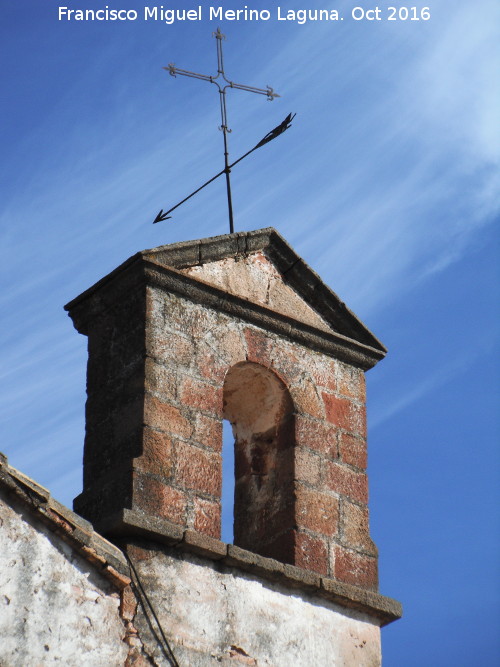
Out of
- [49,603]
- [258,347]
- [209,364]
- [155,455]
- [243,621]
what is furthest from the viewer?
[258,347]

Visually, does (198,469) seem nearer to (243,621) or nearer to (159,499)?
(159,499)

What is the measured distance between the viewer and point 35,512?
816 cm

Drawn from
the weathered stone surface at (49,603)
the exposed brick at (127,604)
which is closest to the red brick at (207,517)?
the exposed brick at (127,604)

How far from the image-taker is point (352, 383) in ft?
33.0

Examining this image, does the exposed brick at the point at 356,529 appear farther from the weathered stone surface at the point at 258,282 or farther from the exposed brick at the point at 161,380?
the exposed brick at the point at 161,380

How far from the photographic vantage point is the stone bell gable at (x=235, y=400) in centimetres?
891

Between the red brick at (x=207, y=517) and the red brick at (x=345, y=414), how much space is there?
109 centimetres

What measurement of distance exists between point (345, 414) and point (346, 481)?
420 mm

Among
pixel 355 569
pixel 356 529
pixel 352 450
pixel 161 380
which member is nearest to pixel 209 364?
pixel 161 380

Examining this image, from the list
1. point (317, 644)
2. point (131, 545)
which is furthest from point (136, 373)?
point (317, 644)

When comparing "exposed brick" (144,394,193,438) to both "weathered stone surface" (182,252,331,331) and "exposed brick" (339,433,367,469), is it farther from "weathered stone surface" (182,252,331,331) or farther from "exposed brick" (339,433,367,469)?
"exposed brick" (339,433,367,469)

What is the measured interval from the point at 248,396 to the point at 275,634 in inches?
58.8

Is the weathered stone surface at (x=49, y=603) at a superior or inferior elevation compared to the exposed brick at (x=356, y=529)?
inferior

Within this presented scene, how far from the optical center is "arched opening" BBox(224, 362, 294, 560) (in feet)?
30.9
